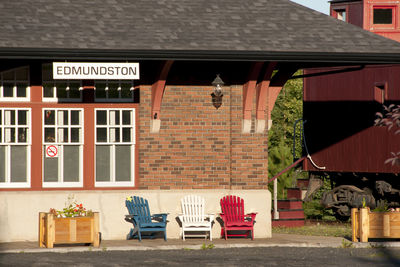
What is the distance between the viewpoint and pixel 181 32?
16203 millimetres

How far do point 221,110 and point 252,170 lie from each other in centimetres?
141

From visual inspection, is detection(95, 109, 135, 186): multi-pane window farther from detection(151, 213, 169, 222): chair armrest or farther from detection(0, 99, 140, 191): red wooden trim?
detection(151, 213, 169, 222): chair armrest

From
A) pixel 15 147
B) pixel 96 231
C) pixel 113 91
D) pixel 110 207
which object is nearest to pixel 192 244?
pixel 96 231

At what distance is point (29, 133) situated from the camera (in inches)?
643

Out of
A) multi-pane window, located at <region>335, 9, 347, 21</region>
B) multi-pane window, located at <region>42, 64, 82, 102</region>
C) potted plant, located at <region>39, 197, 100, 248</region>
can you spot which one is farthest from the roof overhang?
multi-pane window, located at <region>335, 9, 347, 21</region>

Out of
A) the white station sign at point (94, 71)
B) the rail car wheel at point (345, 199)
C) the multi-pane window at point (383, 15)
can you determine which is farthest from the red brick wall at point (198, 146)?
the multi-pane window at point (383, 15)

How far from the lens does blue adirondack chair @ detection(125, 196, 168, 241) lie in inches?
627

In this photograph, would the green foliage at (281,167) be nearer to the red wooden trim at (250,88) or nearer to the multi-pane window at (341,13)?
the multi-pane window at (341,13)

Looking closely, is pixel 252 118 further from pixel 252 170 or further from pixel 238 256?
pixel 238 256

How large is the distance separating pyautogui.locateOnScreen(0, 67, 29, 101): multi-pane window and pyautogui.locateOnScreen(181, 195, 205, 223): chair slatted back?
3.82m

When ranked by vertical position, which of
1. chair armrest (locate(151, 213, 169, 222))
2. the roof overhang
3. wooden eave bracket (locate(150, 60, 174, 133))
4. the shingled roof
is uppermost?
the shingled roof

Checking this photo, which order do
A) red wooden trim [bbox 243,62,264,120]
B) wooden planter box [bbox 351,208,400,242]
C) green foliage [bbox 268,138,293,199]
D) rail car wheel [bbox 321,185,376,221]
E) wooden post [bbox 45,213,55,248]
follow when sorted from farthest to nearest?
green foliage [bbox 268,138,293,199] < rail car wheel [bbox 321,185,376,221] < red wooden trim [bbox 243,62,264,120] < wooden planter box [bbox 351,208,400,242] < wooden post [bbox 45,213,55,248]

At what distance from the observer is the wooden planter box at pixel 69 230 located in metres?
14.8

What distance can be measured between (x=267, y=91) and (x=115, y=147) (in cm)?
343
